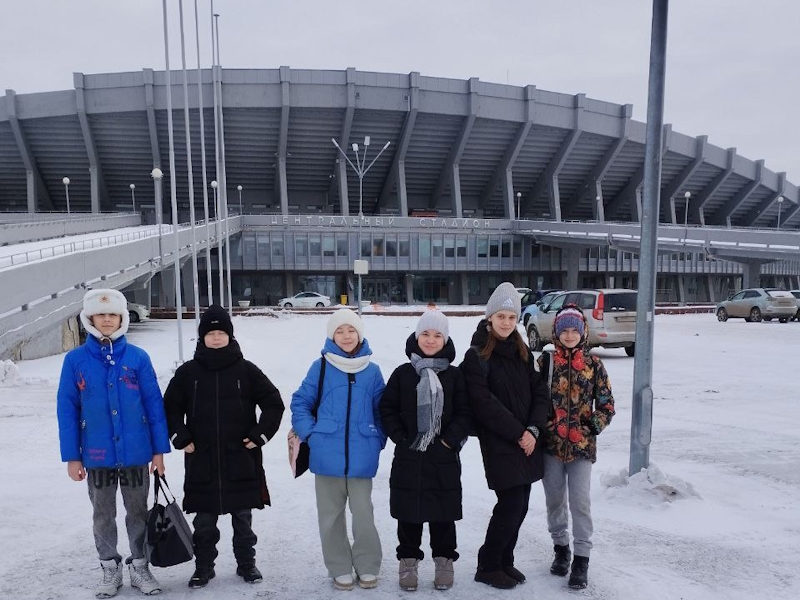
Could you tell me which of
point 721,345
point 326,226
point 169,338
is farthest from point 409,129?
point 721,345

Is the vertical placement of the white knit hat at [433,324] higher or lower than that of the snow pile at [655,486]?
higher

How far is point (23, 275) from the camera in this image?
11.8m

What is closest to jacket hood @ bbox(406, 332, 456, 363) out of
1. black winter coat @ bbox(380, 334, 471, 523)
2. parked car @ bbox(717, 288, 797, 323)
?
black winter coat @ bbox(380, 334, 471, 523)

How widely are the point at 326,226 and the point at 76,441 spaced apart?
48.7m

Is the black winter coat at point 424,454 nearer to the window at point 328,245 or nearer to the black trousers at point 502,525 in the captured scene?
the black trousers at point 502,525

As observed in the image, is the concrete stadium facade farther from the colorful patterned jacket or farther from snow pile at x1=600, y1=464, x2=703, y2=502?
the colorful patterned jacket

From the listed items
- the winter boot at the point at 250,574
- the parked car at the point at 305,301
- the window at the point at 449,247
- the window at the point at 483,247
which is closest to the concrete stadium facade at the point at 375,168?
the window at the point at 449,247

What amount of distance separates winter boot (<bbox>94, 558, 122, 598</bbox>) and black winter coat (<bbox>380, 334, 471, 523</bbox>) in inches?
69.8

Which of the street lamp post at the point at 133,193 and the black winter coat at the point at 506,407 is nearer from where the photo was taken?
the black winter coat at the point at 506,407

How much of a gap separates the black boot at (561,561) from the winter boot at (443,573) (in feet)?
2.40

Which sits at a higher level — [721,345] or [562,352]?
[562,352]

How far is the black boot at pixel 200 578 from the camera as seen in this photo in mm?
3777

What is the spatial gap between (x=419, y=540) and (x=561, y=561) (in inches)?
38.9

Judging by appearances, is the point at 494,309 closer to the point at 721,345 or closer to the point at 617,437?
the point at 617,437
